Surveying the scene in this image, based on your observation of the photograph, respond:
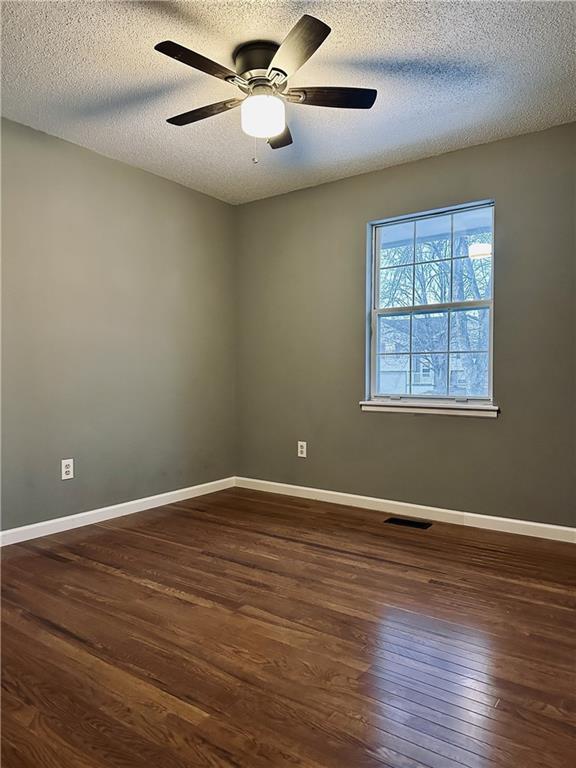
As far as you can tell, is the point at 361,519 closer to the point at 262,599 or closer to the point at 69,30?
the point at 262,599

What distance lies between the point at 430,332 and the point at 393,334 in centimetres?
30

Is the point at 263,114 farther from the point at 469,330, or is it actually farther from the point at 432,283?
the point at 469,330

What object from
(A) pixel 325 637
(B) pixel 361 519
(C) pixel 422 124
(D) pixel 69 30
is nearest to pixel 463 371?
(B) pixel 361 519

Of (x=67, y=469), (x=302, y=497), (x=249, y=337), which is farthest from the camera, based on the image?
(x=249, y=337)

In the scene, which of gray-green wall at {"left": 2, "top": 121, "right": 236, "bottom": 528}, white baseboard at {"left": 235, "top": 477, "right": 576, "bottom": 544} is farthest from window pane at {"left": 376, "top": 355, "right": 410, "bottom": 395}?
gray-green wall at {"left": 2, "top": 121, "right": 236, "bottom": 528}

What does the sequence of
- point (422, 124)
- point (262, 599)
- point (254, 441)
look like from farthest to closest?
point (254, 441) < point (422, 124) < point (262, 599)

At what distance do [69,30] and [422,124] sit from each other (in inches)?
77.9

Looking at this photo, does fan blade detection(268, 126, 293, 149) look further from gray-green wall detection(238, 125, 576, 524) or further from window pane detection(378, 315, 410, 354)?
window pane detection(378, 315, 410, 354)

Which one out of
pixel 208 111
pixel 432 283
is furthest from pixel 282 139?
pixel 432 283

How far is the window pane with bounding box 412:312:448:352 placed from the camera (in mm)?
3631

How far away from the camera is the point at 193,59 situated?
2.03 metres

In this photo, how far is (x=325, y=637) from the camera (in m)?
1.94

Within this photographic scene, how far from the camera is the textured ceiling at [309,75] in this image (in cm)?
214

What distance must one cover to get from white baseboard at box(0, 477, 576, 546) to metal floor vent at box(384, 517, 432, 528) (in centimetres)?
11
